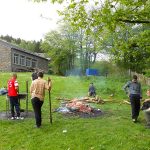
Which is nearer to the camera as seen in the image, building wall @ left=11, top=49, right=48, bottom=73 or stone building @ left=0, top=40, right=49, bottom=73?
stone building @ left=0, top=40, right=49, bottom=73

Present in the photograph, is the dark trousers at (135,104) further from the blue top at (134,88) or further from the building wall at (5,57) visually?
the building wall at (5,57)

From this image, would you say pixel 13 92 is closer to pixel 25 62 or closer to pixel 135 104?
pixel 135 104

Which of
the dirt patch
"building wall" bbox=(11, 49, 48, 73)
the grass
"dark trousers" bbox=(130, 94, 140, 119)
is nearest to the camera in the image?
the grass

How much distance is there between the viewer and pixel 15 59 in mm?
60625

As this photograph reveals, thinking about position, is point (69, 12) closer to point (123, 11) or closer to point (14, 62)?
point (123, 11)

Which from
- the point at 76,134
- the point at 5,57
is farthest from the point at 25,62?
the point at 76,134

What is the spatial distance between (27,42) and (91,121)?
272 feet

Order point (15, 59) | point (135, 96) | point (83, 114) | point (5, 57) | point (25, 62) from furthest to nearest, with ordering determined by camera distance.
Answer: point (25, 62) → point (15, 59) → point (5, 57) → point (83, 114) → point (135, 96)

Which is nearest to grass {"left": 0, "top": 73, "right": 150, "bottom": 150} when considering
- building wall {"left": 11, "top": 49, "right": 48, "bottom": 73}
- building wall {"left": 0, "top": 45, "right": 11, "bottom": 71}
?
building wall {"left": 0, "top": 45, "right": 11, "bottom": 71}

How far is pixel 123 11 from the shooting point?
16.7m

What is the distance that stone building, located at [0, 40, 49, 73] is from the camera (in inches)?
2280

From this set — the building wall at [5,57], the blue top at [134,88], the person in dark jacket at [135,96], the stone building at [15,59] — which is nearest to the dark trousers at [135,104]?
the person in dark jacket at [135,96]

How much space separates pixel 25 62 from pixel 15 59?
17.3 ft

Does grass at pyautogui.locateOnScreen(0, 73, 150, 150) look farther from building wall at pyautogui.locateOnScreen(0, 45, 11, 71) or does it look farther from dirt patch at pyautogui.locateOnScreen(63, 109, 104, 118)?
building wall at pyautogui.locateOnScreen(0, 45, 11, 71)
